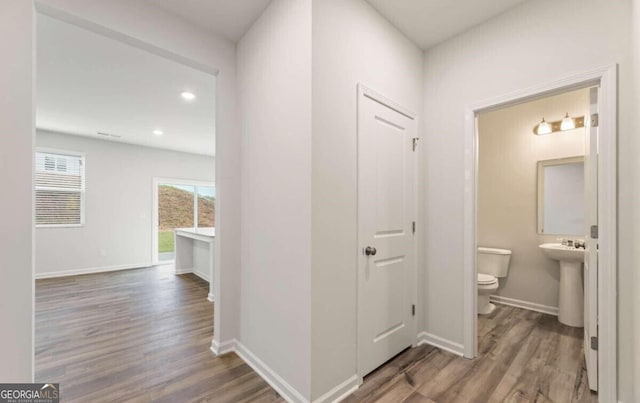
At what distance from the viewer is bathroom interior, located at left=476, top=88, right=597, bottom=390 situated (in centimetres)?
277

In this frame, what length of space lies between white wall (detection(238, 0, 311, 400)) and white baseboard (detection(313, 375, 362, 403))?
0.13 m

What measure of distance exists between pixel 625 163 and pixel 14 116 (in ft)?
11.5

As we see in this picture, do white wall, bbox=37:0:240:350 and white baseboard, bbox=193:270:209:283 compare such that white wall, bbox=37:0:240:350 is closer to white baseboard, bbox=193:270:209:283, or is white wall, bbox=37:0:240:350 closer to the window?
white baseboard, bbox=193:270:209:283

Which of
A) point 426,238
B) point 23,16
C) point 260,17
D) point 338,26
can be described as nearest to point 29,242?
point 23,16

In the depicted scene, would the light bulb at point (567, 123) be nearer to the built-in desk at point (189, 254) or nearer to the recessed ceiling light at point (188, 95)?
the recessed ceiling light at point (188, 95)

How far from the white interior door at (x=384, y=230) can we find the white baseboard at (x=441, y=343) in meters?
0.17

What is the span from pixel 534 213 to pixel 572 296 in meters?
0.97

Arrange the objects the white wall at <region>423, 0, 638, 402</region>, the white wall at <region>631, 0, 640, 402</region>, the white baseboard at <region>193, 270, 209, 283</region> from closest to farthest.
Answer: the white wall at <region>631, 0, 640, 402</region>
the white wall at <region>423, 0, 638, 402</region>
the white baseboard at <region>193, 270, 209, 283</region>

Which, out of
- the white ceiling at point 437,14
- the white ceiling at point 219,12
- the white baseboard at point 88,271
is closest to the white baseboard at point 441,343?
the white ceiling at point 437,14

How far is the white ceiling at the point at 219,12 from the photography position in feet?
6.28

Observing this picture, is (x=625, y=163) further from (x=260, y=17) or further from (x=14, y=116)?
(x=14, y=116)

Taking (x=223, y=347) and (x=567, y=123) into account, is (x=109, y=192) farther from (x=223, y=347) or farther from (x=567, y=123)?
(x=567, y=123)

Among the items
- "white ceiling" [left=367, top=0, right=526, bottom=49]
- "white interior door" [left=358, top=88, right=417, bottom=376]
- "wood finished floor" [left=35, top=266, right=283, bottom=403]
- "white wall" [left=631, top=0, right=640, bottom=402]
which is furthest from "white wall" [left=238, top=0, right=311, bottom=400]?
"white wall" [left=631, top=0, right=640, bottom=402]

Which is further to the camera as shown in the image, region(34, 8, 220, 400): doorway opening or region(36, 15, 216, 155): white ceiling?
region(36, 15, 216, 155): white ceiling
